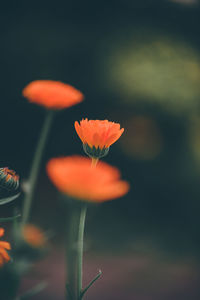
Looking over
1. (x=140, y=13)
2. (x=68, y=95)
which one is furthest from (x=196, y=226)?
(x=68, y=95)

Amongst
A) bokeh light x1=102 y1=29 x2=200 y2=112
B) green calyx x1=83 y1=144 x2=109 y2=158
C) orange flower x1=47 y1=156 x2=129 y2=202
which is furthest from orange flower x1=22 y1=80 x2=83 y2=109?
bokeh light x1=102 y1=29 x2=200 y2=112

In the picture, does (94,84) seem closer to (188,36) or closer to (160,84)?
(160,84)

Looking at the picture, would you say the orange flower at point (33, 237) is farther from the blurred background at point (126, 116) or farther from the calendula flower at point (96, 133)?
the blurred background at point (126, 116)

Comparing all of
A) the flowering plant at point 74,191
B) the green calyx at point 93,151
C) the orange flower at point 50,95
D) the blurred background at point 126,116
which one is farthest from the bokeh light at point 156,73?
the green calyx at point 93,151

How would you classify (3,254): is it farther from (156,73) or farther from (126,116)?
(126,116)

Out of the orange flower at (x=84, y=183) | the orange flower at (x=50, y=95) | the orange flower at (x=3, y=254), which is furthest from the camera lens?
the orange flower at (x=50, y=95)

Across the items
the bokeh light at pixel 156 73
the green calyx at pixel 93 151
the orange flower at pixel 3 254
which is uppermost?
the bokeh light at pixel 156 73

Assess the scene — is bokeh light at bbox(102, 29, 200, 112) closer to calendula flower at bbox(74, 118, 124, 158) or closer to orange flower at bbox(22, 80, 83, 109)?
orange flower at bbox(22, 80, 83, 109)
